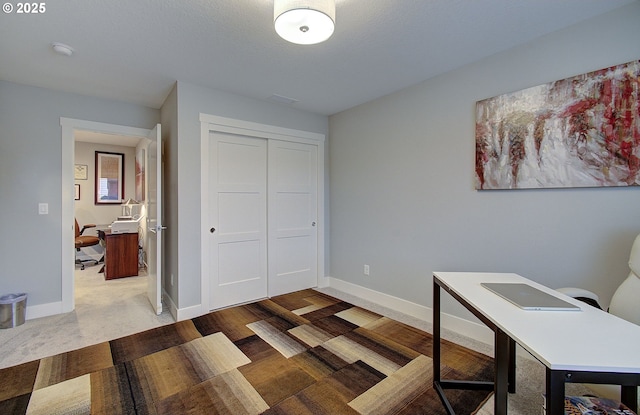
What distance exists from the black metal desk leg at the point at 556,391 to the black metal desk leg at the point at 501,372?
276 millimetres

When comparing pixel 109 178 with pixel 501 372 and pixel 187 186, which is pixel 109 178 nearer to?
pixel 187 186

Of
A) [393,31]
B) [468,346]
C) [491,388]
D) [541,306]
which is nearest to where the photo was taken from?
[541,306]

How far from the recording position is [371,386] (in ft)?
6.37

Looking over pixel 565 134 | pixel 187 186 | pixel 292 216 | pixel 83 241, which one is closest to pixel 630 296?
pixel 565 134

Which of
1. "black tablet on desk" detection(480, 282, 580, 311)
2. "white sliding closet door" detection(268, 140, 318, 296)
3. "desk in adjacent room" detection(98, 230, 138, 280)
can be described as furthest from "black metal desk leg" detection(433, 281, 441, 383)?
"desk in adjacent room" detection(98, 230, 138, 280)

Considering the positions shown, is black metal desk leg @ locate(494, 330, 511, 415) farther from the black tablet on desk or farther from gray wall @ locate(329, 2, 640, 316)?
gray wall @ locate(329, 2, 640, 316)

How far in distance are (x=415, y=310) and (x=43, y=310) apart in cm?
407

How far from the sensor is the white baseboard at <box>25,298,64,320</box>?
119 inches

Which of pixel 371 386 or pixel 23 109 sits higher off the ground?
pixel 23 109

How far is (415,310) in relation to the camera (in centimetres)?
306

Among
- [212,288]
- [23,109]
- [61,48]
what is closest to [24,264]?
[23,109]

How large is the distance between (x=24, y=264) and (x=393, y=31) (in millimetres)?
4298

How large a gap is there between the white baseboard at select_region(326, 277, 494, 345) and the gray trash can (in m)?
3.44

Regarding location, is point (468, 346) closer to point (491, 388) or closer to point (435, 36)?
point (491, 388)
